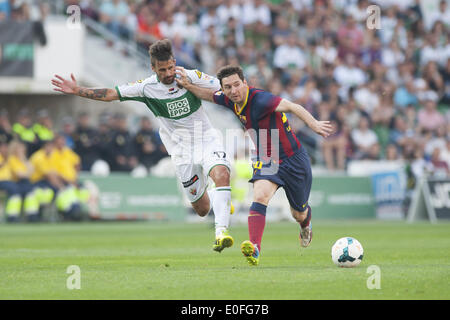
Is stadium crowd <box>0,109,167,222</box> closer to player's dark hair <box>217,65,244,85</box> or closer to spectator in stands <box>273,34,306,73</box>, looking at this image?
spectator in stands <box>273,34,306,73</box>

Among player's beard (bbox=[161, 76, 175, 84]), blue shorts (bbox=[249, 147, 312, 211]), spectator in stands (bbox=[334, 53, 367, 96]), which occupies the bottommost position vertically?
blue shorts (bbox=[249, 147, 312, 211])

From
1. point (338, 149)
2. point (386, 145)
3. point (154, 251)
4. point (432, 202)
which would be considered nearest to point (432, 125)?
point (386, 145)

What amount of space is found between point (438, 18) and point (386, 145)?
6.50 m

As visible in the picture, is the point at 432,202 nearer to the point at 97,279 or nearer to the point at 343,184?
the point at 343,184

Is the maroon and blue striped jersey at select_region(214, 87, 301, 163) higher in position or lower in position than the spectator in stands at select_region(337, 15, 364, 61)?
lower

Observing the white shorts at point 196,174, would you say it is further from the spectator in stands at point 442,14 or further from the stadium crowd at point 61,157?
the spectator in stands at point 442,14

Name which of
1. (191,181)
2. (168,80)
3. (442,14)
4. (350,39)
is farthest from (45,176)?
(442,14)

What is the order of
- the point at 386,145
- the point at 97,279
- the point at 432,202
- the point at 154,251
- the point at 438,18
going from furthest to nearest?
the point at 438,18 → the point at 386,145 → the point at 432,202 → the point at 154,251 → the point at 97,279

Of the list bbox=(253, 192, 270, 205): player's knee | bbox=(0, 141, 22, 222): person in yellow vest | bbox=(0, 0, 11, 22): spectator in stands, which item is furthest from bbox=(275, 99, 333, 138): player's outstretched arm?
bbox=(0, 0, 11, 22): spectator in stands

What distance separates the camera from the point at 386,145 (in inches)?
983

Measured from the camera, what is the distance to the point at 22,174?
66.4ft

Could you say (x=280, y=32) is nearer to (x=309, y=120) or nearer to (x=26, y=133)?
(x=26, y=133)

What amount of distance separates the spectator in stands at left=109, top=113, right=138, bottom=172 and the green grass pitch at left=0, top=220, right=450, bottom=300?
614 cm

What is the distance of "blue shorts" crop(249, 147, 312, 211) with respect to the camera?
9258 mm
